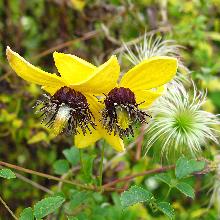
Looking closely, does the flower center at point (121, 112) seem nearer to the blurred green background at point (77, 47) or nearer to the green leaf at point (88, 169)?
the green leaf at point (88, 169)

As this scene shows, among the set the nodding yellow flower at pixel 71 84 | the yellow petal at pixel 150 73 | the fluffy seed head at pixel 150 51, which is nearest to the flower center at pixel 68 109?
the nodding yellow flower at pixel 71 84

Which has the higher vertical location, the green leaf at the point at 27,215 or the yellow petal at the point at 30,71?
the yellow petal at the point at 30,71

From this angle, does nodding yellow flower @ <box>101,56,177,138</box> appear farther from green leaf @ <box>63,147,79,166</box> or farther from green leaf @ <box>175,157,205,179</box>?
green leaf @ <box>63,147,79,166</box>

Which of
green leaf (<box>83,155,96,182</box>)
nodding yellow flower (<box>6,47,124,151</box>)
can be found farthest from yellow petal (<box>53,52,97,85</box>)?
green leaf (<box>83,155,96,182</box>)

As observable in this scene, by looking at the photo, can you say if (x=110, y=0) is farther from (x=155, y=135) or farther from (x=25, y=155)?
(x=155, y=135)

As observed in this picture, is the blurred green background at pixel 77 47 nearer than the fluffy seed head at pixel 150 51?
No

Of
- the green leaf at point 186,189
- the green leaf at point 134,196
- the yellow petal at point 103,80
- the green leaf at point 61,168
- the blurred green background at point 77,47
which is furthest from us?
the blurred green background at point 77,47

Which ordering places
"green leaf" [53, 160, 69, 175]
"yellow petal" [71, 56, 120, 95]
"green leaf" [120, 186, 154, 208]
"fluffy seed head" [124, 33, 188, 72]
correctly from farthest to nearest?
"fluffy seed head" [124, 33, 188, 72], "green leaf" [53, 160, 69, 175], "green leaf" [120, 186, 154, 208], "yellow petal" [71, 56, 120, 95]
